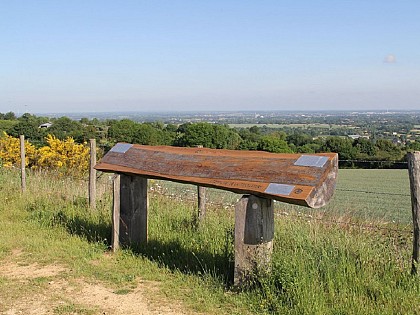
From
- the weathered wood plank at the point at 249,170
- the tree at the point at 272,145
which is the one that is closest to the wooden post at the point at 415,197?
the weathered wood plank at the point at 249,170

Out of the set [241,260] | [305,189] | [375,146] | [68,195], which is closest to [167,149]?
[241,260]

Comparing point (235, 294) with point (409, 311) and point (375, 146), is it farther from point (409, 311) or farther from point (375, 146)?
point (375, 146)

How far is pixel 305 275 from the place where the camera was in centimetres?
462

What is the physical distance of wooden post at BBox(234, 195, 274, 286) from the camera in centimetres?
490

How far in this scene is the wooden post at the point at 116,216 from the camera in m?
6.69

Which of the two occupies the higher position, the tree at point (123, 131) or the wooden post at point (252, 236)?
the tree at point (123, 131)

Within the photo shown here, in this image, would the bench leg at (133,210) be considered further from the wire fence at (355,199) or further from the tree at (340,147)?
the tree at (340,147)

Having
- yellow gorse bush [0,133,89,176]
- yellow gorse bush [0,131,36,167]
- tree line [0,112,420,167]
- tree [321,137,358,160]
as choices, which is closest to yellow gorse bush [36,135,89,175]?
yellow gorse bush [0,133,89,176]

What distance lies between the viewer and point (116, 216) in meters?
6.77

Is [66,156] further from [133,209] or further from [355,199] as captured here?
[355,199]

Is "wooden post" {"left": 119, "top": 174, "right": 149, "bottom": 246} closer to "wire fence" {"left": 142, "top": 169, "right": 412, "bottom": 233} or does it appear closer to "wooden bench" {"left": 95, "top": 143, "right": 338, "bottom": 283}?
"wooden bench" {"left": 95, "top": 143, "right": 338, "bottom": 283}

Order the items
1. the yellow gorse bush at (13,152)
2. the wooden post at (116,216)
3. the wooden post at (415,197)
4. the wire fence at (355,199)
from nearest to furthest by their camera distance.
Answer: the wooden post at (415,197), the wooden post at (116,216), the wire fence at (355,199), the yellow gorse bush at (13,152)

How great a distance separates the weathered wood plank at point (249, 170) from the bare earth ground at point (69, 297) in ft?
4.50

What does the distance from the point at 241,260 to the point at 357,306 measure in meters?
1.27
